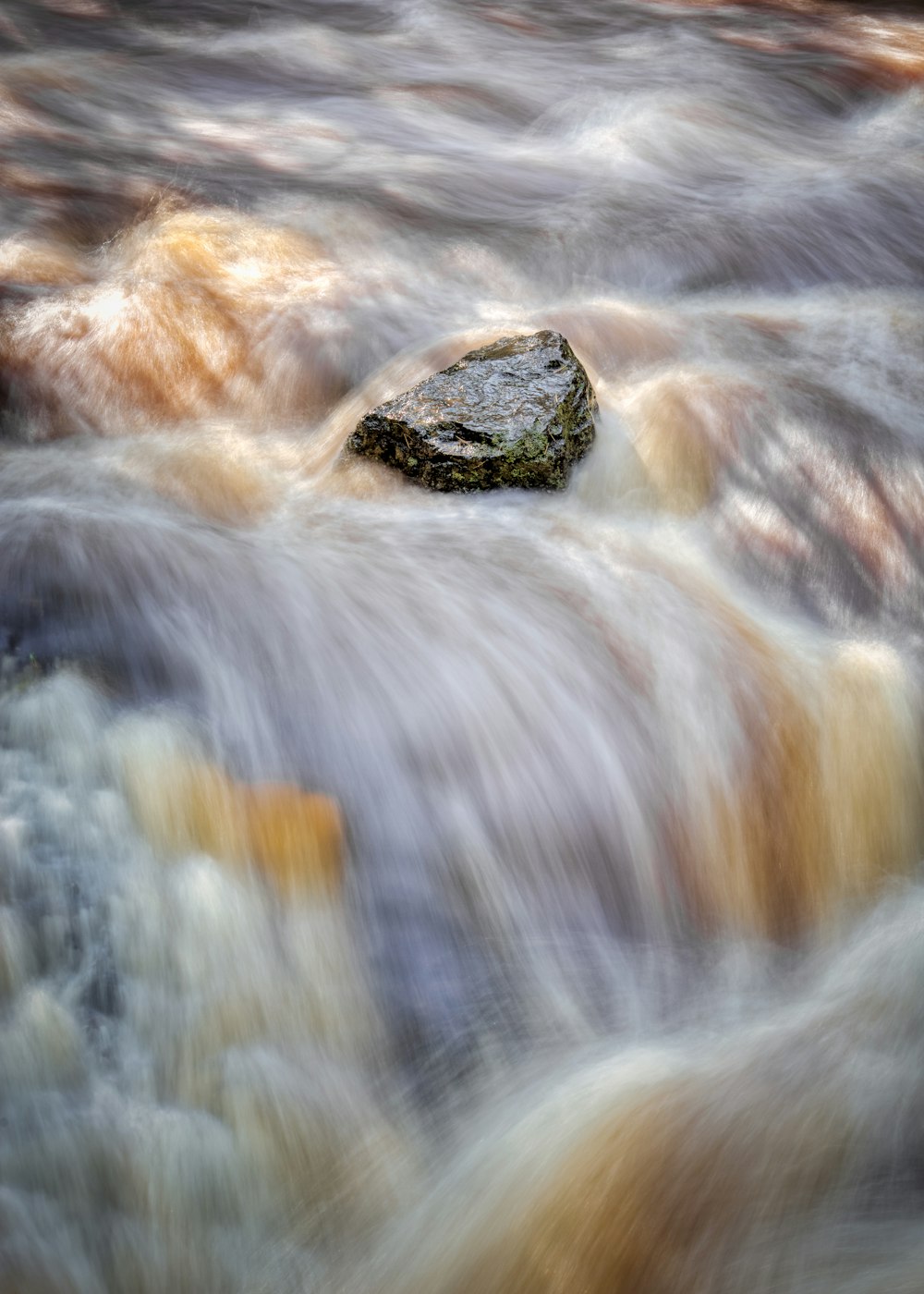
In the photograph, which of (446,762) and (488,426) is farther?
(488,426)

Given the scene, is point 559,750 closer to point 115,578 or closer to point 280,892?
point 280,892

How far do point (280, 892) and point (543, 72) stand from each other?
181 inches

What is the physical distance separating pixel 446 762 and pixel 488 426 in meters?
1.02

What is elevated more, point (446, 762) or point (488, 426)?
point (488, 426)

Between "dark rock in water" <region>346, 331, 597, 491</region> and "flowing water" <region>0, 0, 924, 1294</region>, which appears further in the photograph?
"dark rock in water" <region>346, 331, 597, 491</region>

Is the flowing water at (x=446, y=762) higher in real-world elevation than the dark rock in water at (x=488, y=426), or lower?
lower

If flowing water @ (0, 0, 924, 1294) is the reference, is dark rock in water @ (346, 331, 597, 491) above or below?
above

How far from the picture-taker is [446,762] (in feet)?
8.48

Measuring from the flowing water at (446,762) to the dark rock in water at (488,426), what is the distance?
88mm

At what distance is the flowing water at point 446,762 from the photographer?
210 cm

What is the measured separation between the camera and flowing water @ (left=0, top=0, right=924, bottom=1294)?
2098mm

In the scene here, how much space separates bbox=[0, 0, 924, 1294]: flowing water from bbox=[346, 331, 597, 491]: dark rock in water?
3.5 inches

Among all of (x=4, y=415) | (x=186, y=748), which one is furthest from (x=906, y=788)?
(x=4, y=415)

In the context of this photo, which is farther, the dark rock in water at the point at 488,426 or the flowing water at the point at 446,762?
the dark rock in water at the point at 488,426
